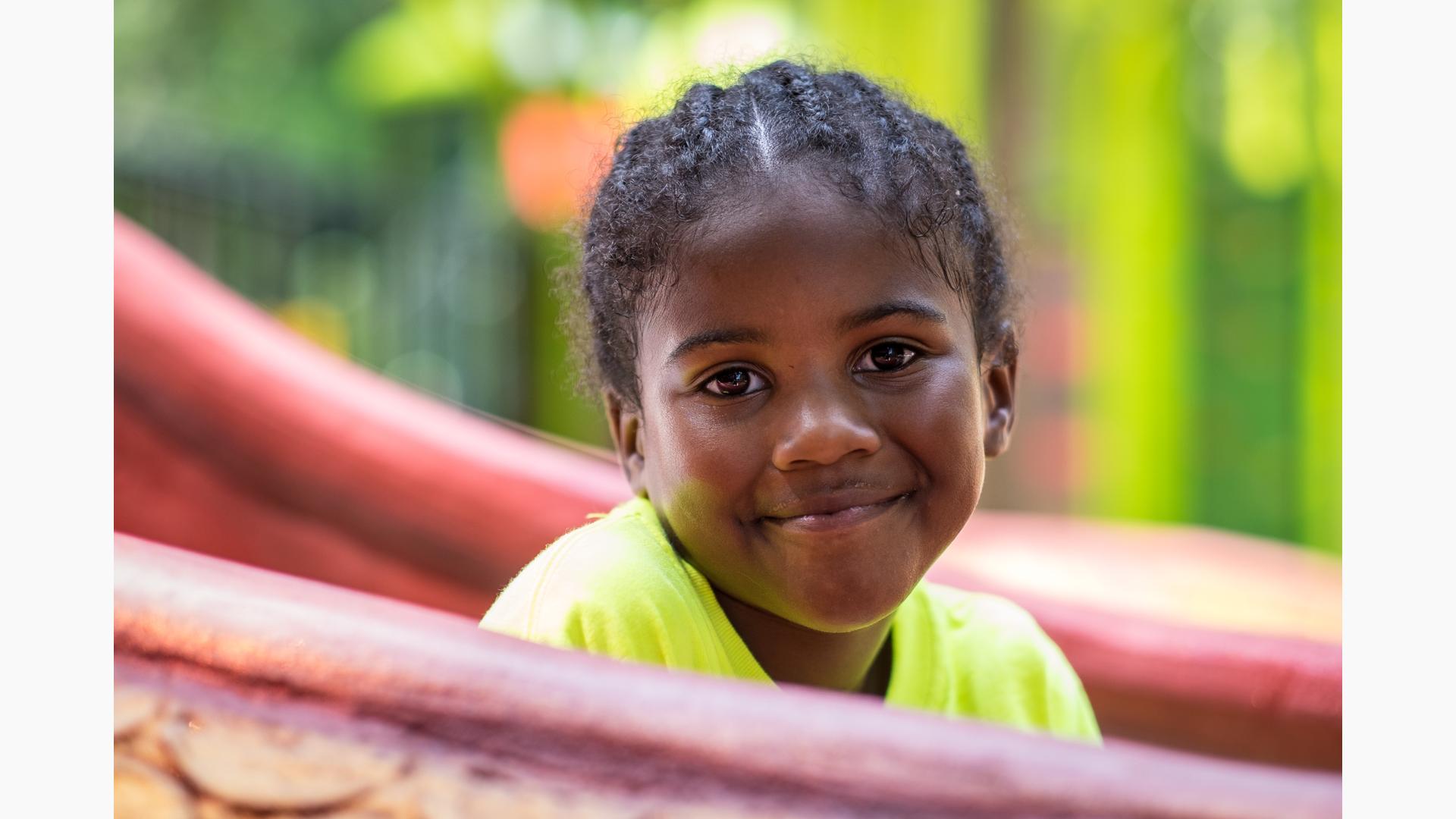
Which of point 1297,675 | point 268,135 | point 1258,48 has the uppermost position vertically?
point 268,135

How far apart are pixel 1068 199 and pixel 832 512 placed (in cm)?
171

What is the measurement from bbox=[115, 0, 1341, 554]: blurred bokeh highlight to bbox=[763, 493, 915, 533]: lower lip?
10.8 inches

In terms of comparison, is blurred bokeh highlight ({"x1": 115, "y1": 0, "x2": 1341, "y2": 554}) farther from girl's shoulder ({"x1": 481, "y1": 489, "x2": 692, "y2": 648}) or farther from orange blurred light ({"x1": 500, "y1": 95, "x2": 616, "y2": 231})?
girl's shoulder ({"x1": 481, "y1": 489, "x2": 692, "y2": 648})

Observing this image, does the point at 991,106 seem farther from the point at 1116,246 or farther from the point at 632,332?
the point at 632,332

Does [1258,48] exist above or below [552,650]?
above

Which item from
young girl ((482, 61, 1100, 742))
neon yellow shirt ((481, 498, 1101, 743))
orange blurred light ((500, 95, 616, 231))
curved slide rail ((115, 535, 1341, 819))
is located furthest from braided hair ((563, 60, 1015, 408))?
orange blurred light ((500, 95, 616, 231))

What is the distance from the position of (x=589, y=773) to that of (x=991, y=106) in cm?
149

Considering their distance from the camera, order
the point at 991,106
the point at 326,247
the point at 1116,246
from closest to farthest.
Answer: the point at 1116,246
the point at 991,106
the point at 326,247

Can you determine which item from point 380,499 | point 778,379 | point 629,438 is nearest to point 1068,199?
point 380,499

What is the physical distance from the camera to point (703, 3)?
192 cm

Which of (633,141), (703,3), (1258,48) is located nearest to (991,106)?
(703,3)

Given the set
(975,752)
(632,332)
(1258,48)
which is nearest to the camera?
(975,752)

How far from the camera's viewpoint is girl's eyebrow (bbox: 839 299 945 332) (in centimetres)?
63

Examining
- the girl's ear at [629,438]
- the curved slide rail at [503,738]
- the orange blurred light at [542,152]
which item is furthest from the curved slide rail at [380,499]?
the orange blurred light at [542,152]
